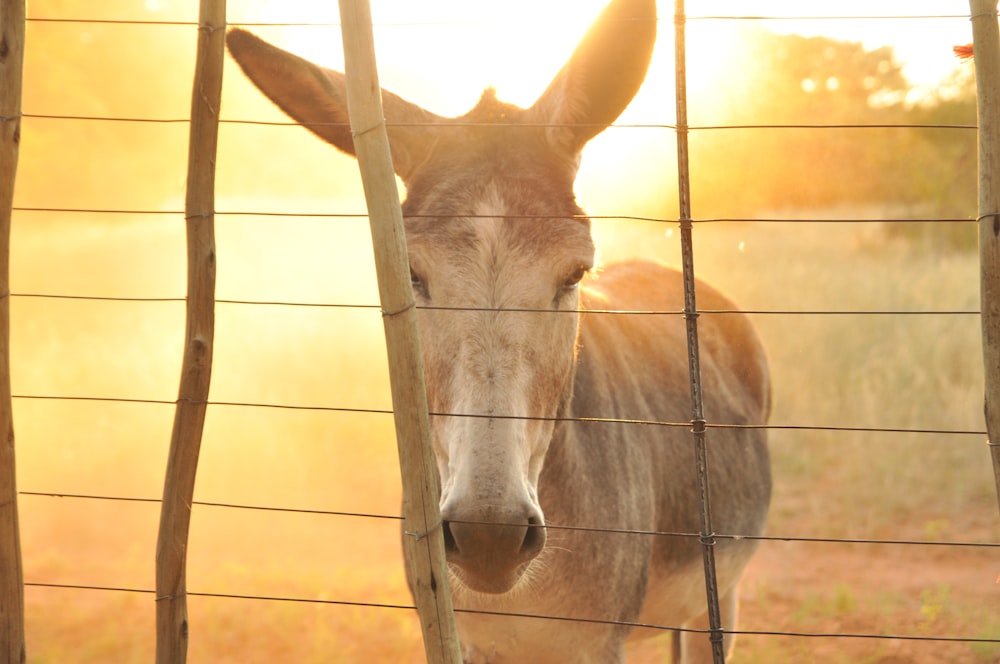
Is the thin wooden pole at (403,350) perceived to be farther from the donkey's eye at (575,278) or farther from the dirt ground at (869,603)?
the dirt ground at (869,603)

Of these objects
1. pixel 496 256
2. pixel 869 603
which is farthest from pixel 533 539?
pixel 869 603

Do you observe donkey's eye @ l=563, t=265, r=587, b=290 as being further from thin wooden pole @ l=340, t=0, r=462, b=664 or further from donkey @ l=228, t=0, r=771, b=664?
thin wooden pole @ l=340, t=0, r=462, b=664

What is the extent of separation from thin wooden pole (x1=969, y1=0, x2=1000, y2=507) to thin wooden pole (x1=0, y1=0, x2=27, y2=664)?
7.01 feet

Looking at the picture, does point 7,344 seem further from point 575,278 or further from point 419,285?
point 575,278

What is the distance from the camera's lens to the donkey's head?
7.25ft

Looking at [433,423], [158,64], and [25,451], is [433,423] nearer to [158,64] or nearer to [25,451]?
[25,451]

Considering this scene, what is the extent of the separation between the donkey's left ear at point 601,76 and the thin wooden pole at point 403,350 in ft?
2.60

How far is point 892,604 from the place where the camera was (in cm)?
619

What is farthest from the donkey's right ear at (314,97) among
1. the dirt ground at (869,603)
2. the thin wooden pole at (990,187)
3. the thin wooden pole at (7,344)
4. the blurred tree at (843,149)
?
the blurred tree at (843,149)

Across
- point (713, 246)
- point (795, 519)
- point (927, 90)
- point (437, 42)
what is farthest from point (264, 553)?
point (927, 90)

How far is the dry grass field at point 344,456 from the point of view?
232 inches

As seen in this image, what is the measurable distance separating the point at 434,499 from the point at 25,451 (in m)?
8.95

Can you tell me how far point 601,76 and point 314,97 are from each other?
86 cm

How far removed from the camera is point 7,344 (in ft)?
7.64
